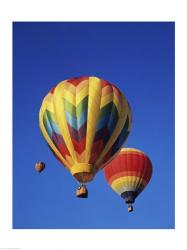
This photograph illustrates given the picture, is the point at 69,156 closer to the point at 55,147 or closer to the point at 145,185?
the point at 55,147

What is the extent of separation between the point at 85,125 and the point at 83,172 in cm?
117

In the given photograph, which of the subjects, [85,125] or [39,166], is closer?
[85,125]

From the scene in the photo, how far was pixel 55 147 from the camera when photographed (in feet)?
61.2

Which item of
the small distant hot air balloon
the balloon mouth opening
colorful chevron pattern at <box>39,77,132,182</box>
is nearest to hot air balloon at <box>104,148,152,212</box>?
the small distant hot air balloon

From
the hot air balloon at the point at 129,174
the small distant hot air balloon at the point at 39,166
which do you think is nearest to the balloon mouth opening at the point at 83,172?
the small distant hot air balloon at the point at 39,166

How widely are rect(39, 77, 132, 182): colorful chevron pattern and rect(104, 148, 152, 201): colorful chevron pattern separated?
12.0 feet

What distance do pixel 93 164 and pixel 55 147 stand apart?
45.0 inches

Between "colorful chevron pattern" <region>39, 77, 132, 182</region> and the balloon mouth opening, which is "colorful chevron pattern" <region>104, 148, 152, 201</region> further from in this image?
the balloon mouth opening

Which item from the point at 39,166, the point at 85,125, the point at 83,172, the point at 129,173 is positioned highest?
the point at 85,125

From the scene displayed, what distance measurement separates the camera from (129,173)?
879 inches

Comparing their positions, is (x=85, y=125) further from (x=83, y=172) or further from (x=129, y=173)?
(x=129, y=173)

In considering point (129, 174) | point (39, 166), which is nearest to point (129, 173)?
point (129, 174)

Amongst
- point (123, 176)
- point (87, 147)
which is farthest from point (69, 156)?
point (123, 176)

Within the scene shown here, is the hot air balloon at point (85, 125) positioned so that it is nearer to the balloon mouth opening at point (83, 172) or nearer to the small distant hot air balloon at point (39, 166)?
the balloon mouth opening at point (83, 172)
